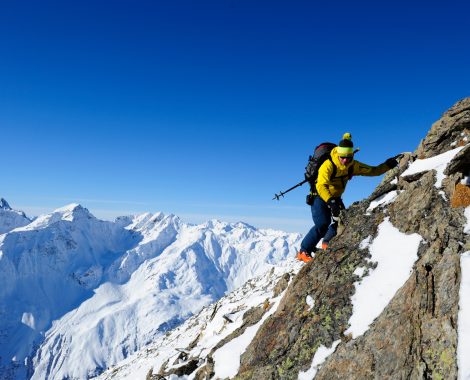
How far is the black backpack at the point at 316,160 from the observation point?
13.0 meters

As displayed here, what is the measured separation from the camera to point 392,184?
1447cm

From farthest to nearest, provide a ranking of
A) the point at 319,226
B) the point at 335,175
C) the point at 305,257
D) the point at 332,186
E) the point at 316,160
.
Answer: the point at 305,257 < the point at 319,226 < the point at 316,160 < the point at 332,186 < the point at 335,175

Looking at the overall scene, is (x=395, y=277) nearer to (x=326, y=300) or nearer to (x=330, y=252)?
(x=326, y=300)

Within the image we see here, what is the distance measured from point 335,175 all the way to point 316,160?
97 centimetres

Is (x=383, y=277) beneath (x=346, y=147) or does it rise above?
beneath

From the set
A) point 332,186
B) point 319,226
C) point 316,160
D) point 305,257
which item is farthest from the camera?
point 305,257

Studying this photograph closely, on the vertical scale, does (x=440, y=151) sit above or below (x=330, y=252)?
above

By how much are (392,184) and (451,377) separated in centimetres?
883

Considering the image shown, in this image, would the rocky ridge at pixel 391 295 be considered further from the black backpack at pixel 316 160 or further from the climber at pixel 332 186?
the black backpack at pixel 316 160

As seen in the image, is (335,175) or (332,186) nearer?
(335,175)

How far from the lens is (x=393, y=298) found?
956cm

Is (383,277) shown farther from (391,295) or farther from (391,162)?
(391,162)

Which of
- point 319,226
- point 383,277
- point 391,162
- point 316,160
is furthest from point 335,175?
point 383,277

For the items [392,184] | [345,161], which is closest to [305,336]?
[345,161]
